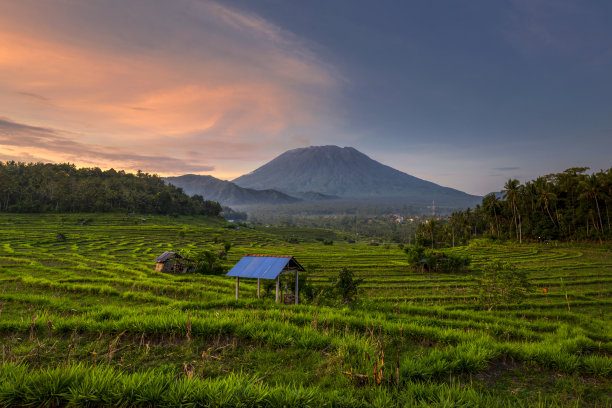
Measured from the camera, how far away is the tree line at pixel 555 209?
194ft

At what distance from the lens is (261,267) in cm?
1698

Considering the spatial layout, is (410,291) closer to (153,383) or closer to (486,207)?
(153,383)

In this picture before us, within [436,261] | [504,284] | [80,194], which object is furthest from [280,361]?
[80,194]

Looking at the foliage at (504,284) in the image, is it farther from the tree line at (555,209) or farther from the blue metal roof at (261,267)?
the tree line at (555,209)

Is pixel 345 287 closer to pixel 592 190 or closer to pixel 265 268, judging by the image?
pixel 265 268

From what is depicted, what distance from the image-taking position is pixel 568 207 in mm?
67812

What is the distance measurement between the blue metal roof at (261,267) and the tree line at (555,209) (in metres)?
62.5

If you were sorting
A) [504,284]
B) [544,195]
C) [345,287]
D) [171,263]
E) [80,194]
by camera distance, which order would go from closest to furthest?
[345,287], [504,284], [171,263], [544,195], [80,194]

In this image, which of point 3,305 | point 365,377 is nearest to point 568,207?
point 365,377

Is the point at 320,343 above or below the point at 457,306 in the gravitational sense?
above

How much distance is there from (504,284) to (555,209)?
70121 mm

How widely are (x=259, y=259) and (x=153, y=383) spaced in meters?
13.8

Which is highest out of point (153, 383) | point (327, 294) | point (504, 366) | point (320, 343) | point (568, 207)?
point (568, 207)

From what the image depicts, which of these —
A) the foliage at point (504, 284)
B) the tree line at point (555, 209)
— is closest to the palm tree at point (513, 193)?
the tree line at point (555, 209)
